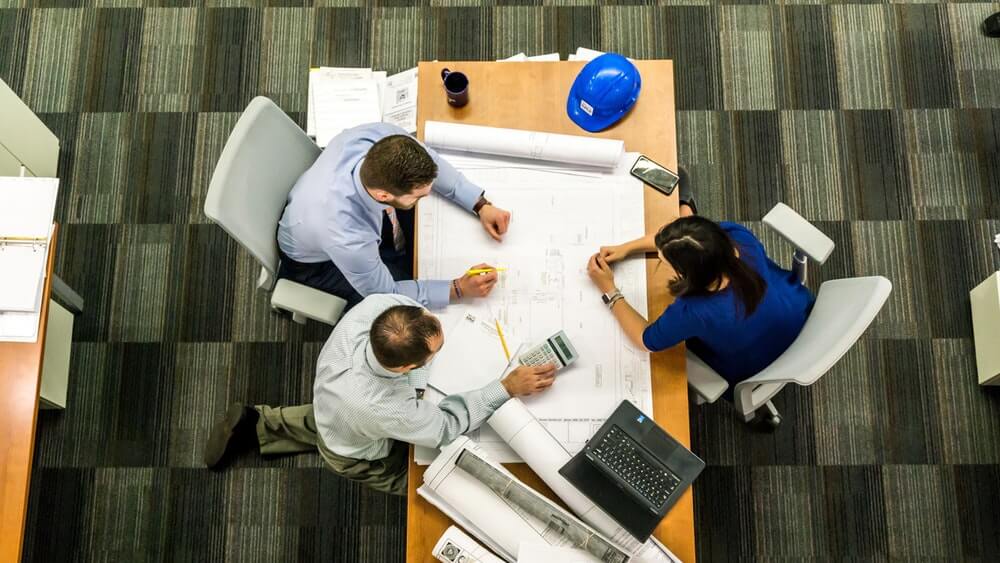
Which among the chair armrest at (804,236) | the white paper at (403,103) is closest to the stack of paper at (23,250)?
the white paper at (403,103)

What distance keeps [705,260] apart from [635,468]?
484 millimetres

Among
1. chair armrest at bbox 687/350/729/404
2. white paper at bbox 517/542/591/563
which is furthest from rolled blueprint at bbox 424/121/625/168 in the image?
white paper at bbox 517/542/591/563

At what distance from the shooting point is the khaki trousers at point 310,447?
6.59 feet

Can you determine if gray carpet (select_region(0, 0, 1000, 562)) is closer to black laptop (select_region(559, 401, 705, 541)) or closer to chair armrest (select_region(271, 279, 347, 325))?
chair armrest (select_region(271, 279, 347, 325))

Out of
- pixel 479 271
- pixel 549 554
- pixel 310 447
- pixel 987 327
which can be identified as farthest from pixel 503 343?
pixel 987 327

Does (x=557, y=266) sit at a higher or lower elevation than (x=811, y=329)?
higher

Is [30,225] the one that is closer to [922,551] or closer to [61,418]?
[61,418]

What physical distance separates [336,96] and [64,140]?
1172mm

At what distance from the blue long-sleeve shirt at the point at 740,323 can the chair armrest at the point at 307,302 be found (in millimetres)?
801

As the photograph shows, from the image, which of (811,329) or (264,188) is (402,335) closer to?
(264,188)

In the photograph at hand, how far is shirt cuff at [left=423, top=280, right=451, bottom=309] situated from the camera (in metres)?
1.79

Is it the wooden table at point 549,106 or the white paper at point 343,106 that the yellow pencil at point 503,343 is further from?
the white paper at point 343,106

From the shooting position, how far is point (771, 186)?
111 inches

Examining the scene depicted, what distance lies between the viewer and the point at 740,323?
68.4 inches
